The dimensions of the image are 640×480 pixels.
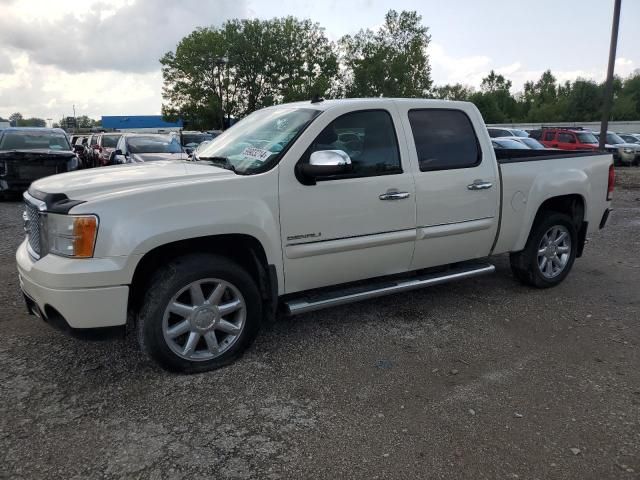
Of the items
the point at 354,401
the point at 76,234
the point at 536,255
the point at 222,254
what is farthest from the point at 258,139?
the point at 536,255

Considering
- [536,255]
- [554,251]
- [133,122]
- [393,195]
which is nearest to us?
[393,195]

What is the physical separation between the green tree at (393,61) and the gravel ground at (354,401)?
4145cm

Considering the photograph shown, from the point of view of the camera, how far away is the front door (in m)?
3.68

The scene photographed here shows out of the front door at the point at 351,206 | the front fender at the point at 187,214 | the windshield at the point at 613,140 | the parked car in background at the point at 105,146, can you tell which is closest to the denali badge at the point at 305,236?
the front door at the point at 351,206

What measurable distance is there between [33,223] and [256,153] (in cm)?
158

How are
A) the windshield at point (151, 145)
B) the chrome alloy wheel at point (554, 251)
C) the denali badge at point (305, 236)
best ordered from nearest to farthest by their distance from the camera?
the denali badge at point (305, 236), the chrome alloy wheel at point (554, 251), the windshield at point (151, 145)

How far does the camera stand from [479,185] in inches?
178

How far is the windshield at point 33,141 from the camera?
38.2 feet

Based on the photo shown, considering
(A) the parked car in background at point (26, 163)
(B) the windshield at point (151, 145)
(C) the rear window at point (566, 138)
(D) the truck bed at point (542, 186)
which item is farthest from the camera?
(C) the rear window at point (566, 138)

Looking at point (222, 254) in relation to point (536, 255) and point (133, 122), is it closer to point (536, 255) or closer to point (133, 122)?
point (536, 255)

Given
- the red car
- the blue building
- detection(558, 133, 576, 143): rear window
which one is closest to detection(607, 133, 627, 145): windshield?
the red car

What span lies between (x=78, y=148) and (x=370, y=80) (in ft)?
95.8

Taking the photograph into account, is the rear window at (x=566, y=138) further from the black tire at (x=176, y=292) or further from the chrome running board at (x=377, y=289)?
the black tire at (x=176, y=292)

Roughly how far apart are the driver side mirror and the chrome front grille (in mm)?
1723
